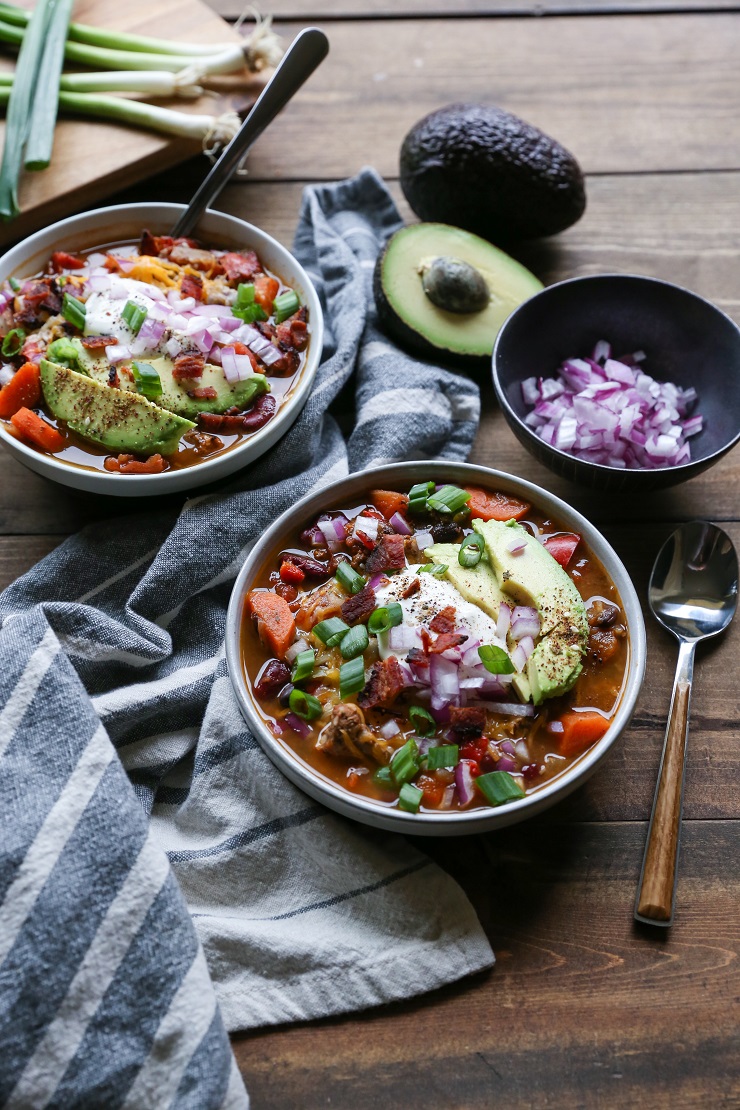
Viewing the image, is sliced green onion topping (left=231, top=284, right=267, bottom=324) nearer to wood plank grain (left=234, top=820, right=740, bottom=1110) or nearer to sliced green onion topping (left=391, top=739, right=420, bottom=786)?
sliced green onion topping (left=391, top=739, right=420, bottom=786)

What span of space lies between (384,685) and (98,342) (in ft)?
4.21

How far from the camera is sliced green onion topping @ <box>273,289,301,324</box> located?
3037 mm

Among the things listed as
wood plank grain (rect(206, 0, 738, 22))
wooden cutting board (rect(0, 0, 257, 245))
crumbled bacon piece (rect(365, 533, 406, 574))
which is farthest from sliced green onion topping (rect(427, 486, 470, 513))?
wood plank grain (rect(206, 0, 738, 22))

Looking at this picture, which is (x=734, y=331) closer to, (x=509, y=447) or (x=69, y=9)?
(x=509, y=447)

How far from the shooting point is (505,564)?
250cm

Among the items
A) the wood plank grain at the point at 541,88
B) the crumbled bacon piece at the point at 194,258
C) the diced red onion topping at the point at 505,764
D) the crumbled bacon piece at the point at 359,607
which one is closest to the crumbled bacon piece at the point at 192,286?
the crumbled bacon piece at the point at 194,258

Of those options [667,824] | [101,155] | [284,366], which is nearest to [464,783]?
[667,824]

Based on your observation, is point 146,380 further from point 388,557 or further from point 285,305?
point 388,557

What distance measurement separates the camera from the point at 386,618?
95.0 inches

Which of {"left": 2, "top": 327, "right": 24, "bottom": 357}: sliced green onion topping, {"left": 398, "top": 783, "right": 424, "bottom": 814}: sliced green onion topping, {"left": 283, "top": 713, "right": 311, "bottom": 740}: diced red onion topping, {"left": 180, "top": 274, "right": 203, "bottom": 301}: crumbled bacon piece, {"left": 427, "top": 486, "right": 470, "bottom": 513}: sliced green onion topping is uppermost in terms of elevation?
{"left": 2, "top": 327, "right": 24, "bottom": 357}: sliced green onion topping

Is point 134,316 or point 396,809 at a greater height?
point 134,316

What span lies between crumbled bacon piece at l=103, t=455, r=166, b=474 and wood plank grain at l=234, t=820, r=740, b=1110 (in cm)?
124

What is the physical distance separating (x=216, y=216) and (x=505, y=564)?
152 cm

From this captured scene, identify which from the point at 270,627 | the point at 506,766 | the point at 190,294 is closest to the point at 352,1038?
the point at 506,766
